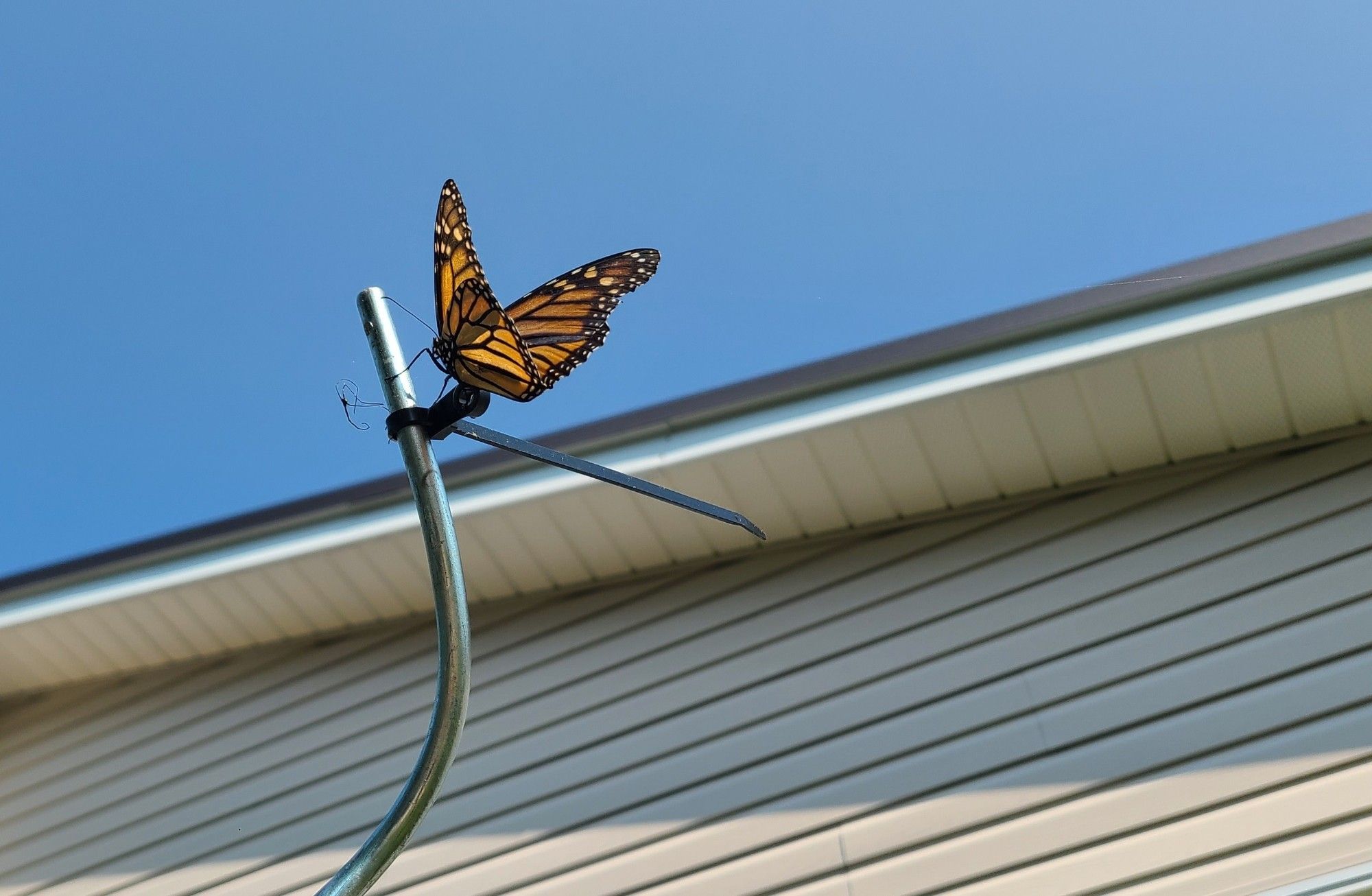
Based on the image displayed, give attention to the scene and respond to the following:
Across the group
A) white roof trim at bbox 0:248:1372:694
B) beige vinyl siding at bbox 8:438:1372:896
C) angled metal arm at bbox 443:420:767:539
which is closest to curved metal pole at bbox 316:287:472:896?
angled metal arm at bbox 443:420:767:539

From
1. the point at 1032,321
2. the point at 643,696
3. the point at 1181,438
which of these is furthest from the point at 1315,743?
the point at 643,696

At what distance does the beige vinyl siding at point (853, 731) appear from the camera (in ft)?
10.1

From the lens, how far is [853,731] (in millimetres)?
3588

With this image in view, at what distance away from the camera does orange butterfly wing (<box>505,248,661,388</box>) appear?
6.16ft

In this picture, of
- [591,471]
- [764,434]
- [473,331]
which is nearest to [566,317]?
[473,331]

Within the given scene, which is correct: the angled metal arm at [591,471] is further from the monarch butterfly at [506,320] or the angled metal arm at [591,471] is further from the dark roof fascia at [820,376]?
the dark roof fascia at [820,376]

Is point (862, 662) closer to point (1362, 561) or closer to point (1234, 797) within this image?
point (1234, 797)

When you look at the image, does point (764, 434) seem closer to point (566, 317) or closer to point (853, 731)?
point (853, 731)

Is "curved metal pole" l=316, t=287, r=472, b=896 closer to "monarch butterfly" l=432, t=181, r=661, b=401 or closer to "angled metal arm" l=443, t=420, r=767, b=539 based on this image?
"angled metal arm" l=443, t=420, r=767, b=539

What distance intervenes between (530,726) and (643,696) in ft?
1.39

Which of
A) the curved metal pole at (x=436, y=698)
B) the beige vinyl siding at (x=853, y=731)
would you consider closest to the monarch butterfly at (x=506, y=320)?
the curved metal pole at (x=436, y=698)

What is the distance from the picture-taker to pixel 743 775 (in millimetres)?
3615

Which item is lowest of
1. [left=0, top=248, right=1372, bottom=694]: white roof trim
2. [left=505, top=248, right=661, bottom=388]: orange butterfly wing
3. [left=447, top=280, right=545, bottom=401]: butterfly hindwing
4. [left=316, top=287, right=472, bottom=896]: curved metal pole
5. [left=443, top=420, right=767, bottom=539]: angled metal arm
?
[left=316, top=287, right=472, bottom=896]: curved metal pole

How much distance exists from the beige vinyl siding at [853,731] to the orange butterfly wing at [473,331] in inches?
85.0
